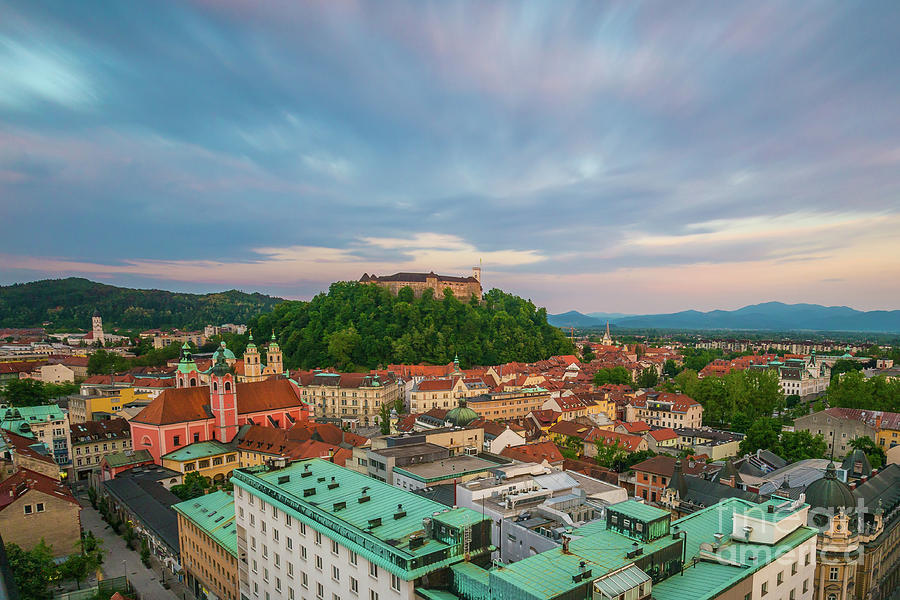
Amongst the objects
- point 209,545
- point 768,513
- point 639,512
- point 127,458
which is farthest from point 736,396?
point 127,458

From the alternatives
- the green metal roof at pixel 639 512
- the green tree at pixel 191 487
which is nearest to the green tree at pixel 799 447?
the green metal roof at pixel 639 512

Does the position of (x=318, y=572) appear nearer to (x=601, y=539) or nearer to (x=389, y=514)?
(x=389, y=514)

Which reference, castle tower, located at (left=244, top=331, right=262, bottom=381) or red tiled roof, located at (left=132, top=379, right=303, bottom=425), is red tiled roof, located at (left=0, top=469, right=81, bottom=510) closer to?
red tiled roof, located at (left=132, top=379, right=303, bottom=425)

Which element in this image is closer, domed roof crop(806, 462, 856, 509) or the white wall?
the white wall

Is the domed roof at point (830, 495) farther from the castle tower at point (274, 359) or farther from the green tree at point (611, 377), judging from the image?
the green tree at point (611, 377)

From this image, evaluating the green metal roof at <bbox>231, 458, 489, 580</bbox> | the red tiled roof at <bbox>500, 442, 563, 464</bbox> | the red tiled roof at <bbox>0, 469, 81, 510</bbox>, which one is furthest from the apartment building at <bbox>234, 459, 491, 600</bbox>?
the red tiled roof at <bbox>500, 442, 563, 464</bbox>

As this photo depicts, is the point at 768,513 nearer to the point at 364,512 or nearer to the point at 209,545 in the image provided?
the point at 364,512

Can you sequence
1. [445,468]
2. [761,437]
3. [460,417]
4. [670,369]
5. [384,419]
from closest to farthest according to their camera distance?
[445,468]
[460,417]
[761,437]
[384,419]
[670,369]
